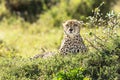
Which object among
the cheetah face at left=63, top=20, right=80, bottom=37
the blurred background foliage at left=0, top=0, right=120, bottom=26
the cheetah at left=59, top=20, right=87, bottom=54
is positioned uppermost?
the blurred background foliage at left=0, top=0, right=120, bottom=26

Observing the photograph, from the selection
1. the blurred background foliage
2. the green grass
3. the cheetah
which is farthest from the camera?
the blurred background foliage

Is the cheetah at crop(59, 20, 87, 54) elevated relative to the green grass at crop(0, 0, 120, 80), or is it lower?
elevated

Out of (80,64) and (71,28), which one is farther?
(71,28)

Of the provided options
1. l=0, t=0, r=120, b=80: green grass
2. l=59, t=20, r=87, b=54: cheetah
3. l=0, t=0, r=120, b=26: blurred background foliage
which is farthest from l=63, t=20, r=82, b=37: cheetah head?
l=0, t=0, r=120, b=26: blurred background foliage

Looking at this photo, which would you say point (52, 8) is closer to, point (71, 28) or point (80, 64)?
point (71, 28)

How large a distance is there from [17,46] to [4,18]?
3451 millimetres

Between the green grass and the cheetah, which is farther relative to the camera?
the cheetah

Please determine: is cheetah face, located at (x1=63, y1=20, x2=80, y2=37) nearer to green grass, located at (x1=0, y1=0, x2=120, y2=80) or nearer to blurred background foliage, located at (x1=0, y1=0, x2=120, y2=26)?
green grass, located at (x1=0, y1=0, x2=120, y2=80)

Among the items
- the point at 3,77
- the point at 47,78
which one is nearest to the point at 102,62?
the point at 47,78

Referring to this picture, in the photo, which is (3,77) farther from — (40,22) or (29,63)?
(40,22)

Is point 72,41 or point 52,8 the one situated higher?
point 52,8

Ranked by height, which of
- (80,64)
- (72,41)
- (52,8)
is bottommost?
(80,64)

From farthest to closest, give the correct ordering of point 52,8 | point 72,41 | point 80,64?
point 52,8 → point 72,41 → point 80,64

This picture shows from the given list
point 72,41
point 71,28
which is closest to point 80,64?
point 72,41
